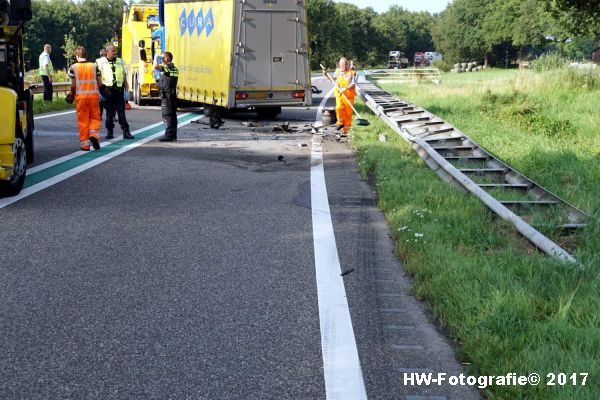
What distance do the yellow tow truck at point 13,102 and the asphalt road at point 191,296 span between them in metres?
0.42

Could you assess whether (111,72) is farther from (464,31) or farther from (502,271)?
(464,31)

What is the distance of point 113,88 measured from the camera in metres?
15.3

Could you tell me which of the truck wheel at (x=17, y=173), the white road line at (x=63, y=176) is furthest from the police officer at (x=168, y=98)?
the truck wheel at (x=17, y=173)

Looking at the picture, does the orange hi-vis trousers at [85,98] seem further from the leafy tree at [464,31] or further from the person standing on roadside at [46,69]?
the leafy tree at [464,31]

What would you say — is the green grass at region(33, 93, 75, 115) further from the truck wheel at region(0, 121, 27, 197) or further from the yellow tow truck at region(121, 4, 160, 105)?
the truck wheel at region(0, 121, 27, 197)

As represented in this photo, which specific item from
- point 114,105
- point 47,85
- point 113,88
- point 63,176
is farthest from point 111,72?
point 47,85

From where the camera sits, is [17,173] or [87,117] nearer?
[17,173]

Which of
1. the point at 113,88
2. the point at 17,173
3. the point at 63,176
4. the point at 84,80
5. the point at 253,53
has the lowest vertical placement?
the point at 63,176

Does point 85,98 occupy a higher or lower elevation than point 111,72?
lower

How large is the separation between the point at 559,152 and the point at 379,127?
18.6ft

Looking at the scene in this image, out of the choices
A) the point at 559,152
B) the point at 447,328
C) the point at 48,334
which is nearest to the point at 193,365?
the point at 48,334

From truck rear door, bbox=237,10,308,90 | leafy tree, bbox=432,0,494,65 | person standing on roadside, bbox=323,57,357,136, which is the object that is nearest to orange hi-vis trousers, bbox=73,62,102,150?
person standing on roadside, bbox=323,57,357,136

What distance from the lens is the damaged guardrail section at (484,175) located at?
6.91m

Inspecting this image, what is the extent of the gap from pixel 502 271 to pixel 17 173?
19.8 feet
